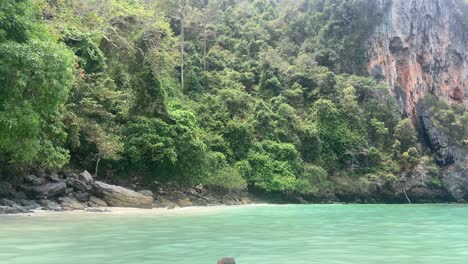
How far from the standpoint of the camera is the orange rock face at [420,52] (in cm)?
4378

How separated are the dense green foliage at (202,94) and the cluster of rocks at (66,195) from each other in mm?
901

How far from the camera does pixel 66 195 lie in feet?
56.0

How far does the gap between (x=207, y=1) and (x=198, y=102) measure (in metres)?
23.8

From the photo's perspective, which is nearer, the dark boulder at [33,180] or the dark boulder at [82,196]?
the dark boulder at [33,180]

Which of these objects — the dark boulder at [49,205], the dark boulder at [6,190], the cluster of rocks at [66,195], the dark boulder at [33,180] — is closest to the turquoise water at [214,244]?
the dark boulder at [49,205]

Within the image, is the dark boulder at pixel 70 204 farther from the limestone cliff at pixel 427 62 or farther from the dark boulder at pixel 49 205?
the limestone cliff at pixel 427 62

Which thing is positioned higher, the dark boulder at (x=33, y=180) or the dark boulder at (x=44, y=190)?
the dark boulder at (x=33, y=180)

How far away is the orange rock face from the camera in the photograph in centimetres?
4378

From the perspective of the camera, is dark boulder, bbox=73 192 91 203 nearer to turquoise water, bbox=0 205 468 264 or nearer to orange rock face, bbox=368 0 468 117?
turquoise water, bbox=0 205 468 264

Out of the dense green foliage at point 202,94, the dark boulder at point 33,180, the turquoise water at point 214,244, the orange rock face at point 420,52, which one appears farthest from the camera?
the orange rock face at point 420,52

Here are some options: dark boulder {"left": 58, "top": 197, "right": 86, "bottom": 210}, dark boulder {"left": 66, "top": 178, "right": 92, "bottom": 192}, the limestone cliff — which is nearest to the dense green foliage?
dark boulder {"left": 66, "top": 178, "right": 92, "bottom": 192}

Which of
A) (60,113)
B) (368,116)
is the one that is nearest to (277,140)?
(368,116)

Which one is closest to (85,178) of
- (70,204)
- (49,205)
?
(70,204)

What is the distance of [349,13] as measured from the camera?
147ft
